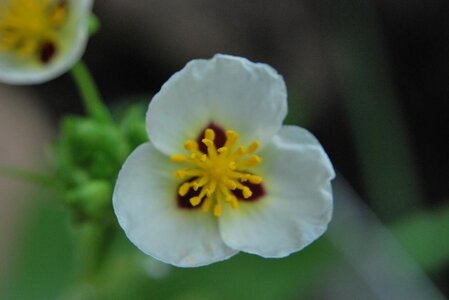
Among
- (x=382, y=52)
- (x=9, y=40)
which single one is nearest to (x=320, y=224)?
(x=9, y=40)

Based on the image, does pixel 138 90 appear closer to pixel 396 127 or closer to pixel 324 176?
pixel 396 127

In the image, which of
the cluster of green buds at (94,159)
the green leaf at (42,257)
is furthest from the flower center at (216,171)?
the green leaf at (42,257)

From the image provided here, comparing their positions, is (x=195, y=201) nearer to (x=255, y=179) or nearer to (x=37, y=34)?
(x=255, y=179)

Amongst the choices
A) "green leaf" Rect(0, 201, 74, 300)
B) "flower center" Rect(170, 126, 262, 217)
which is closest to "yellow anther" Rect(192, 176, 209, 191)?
"flower center" Rect(170, 126, 262, 217)

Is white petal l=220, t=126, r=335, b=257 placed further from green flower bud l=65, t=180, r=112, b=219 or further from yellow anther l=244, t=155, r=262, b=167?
green flower bud l=65, t=180, r=112, b=219

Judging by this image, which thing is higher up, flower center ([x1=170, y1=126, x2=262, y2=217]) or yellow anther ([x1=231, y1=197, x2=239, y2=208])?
flower center ([x1=170, y1=126, x2=262, y2=217])

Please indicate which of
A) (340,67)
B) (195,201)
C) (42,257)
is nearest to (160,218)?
(195,201)

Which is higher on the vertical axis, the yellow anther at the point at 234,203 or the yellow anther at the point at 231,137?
the yellow anther at the point at 231,137

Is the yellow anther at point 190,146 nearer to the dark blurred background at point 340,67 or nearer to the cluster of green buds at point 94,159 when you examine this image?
the cluster of green buds at point 94,159
